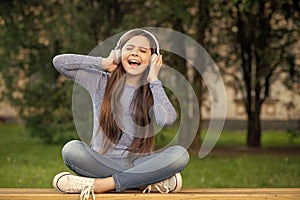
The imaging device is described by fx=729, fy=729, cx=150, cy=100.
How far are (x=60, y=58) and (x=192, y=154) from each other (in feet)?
23.4

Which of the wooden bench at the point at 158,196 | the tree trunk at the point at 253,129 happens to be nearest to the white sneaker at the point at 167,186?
the wooden bench at the point at 158,196

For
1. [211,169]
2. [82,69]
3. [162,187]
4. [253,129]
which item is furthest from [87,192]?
[253,129]

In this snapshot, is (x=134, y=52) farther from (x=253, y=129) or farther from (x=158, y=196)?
(x=253, y=129)

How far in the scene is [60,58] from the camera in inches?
194

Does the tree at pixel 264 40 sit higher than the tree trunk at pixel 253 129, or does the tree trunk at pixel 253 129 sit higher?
the tree at pixel 264 40

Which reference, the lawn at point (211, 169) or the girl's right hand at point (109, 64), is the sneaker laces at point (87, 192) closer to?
the girl's right hand at point (109, 64)

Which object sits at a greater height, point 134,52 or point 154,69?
point 134,52

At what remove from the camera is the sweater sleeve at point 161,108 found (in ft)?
15.1

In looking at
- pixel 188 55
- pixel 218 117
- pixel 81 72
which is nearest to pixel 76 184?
pixel 81 72

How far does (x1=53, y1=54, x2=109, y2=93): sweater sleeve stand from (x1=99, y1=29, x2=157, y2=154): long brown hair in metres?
0.13

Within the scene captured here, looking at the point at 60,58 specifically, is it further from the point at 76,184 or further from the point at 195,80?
the point at 195,80

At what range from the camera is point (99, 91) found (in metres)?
4.91

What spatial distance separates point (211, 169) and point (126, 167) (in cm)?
516

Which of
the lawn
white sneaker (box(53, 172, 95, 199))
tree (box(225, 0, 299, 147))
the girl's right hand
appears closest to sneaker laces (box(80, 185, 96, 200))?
white sneaker (box(53, 172, 95, 199))
